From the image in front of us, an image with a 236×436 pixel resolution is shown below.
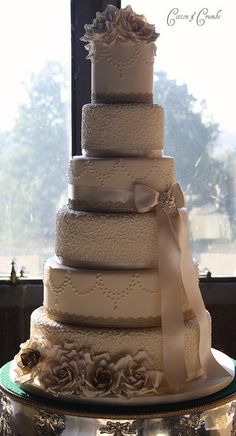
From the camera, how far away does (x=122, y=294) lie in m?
1.91

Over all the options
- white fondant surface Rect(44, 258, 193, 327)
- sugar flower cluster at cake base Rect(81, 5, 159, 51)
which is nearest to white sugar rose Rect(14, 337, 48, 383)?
white fondant surface Rect(44, 258, 193, 327)

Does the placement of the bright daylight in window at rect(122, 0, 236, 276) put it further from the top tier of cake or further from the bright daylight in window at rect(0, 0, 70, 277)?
the top tier of cake

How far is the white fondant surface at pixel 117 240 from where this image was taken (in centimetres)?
193

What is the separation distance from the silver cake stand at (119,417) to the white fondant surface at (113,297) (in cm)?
23

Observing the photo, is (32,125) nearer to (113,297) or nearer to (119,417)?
(113,297)

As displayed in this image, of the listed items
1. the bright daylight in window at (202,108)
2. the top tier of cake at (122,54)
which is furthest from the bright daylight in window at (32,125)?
the top tier of cake at (122,54)

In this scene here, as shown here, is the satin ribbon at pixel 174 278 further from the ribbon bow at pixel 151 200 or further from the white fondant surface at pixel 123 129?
the white fondant surface at pixel 123 129

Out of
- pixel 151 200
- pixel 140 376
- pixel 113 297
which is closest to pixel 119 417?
pixel 140 376

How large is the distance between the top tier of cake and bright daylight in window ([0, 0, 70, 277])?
4.06ft

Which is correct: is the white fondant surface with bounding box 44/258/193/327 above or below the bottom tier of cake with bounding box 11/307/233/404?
above

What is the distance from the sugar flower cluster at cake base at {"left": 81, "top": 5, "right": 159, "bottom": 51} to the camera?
195 cm

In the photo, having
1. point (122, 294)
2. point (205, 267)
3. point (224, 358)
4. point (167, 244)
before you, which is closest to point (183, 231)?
point (167, 244)

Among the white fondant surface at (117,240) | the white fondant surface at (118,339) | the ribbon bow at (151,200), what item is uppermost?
the ribbon bow at (151,200)

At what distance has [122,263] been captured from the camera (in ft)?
6.37
